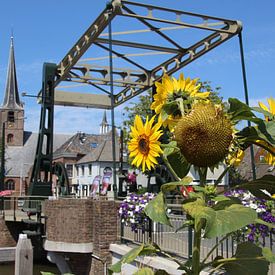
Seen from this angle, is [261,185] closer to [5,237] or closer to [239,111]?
[239,111]

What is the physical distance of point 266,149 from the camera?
1.78 metres

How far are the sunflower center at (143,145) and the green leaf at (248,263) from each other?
1.76 feet

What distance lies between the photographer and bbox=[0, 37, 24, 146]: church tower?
8469cm

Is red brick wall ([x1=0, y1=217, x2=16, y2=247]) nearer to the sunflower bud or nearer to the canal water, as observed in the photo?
the canal water

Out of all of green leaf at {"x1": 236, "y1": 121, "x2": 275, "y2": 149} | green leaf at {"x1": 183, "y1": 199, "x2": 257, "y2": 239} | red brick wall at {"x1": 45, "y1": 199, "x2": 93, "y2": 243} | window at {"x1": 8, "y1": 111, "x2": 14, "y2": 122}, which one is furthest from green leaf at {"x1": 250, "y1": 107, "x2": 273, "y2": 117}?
window at {"x1": 8, "y1": 111, "x2": 14, "y2": 122}

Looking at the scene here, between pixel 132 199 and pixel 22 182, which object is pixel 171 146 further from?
pixel 22 182

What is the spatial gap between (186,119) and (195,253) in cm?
47

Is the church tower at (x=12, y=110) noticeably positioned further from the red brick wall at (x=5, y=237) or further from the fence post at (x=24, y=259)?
the fence post at (x=24, y=259)

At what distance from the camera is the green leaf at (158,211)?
1565 mm

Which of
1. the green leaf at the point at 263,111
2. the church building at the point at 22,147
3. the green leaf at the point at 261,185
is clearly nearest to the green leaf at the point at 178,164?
the green leaf at the point at 261,185

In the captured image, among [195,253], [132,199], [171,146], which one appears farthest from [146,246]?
[132,199]

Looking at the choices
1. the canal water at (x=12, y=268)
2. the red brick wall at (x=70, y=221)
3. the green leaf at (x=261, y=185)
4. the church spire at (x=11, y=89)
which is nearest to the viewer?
the green leaf at (x=261, y=185)

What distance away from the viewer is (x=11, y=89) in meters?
85.7

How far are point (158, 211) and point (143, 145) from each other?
0.44 m
